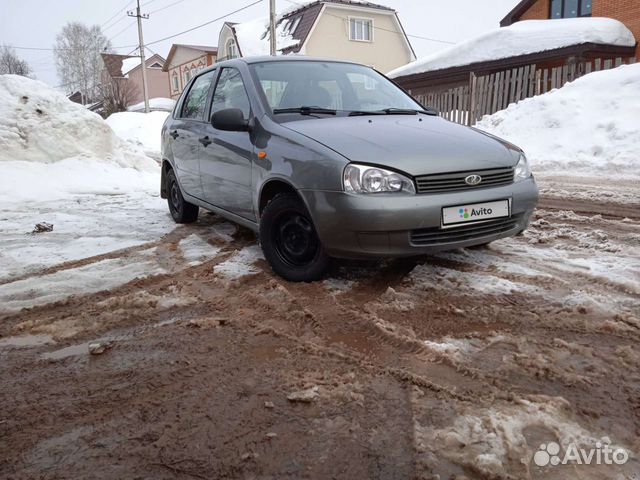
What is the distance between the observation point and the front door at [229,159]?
13.0 ft

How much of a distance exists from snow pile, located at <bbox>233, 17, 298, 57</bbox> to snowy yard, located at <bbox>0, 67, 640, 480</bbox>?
96.2ft

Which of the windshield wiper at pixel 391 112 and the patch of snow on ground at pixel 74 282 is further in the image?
the windshield wiper at pixel 391 112

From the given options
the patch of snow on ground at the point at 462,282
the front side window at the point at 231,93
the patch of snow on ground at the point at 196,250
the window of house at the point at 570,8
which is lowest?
the patch of snow on ground at the point at 196,250

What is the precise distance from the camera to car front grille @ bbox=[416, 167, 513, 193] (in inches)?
119

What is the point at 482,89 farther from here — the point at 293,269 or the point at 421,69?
the point at 293,269

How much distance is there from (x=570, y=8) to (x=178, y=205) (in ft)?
68.3

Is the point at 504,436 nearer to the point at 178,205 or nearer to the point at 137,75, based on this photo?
the point at 178,205

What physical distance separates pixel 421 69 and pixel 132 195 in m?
16.3

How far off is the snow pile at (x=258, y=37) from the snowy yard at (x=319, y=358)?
29321 millimetres

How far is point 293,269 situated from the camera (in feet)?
11.5

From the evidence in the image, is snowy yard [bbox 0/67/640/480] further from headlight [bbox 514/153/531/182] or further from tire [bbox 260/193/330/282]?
headlight [bbox 514/153/531/182]

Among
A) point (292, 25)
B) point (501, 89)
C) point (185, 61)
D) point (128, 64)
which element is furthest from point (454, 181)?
point (128, 64)

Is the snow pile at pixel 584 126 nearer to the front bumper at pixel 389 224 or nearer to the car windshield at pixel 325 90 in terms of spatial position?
the car windshield at pixel 325 90

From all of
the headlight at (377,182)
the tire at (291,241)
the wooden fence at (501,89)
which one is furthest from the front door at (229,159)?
the wooden fence at (501,89)
